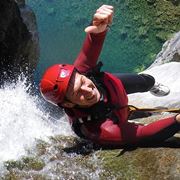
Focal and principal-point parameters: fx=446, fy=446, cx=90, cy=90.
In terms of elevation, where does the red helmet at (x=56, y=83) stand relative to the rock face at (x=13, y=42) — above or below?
above

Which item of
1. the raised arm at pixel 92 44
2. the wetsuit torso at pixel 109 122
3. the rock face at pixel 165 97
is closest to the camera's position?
the wetsuit torso at pixel 109 122

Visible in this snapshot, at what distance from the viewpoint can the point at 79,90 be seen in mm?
5051

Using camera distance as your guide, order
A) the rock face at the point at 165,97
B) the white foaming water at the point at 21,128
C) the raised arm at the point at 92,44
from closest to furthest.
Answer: the raised arm at the point at 92,44 < the white foaming water at the point at 21,128 < the rock face at the point at 165,97

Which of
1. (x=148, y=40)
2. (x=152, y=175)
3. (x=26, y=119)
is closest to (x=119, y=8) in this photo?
(x=148, y=40)

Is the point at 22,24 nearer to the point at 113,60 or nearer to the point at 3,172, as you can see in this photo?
the point at 113,60

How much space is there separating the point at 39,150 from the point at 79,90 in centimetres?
96

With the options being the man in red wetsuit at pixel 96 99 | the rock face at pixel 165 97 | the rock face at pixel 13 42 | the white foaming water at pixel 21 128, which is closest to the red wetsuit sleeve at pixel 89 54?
the man in red wetsuit at pixel 96 99

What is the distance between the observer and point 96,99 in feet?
16.9

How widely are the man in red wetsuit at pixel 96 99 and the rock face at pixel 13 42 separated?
295 inches

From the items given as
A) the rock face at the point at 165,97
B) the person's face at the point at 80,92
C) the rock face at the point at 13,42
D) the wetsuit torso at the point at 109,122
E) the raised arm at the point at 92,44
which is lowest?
the rock face at the point at 13,42

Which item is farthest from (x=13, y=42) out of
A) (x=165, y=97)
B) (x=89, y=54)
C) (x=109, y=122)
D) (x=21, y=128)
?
(x=109, y=122)

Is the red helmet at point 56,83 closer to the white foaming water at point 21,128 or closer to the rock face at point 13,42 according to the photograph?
the white foaming water at point 21,128

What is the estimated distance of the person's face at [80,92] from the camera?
5.04 meters

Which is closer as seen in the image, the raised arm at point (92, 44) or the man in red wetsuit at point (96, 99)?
the man in red wetsuit at point (96, 99)
